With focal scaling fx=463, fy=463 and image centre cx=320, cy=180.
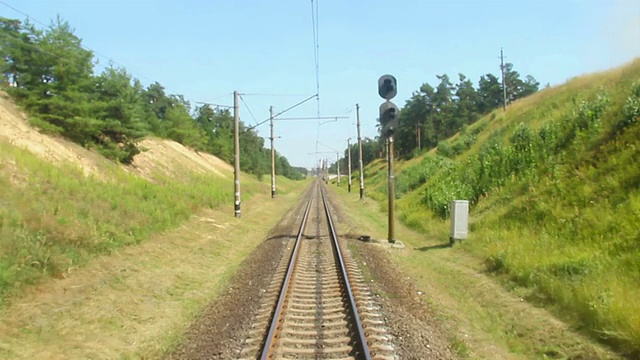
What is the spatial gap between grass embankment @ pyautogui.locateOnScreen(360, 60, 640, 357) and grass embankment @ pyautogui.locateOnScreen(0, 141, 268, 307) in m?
9.31

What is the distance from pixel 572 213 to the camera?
11633mm

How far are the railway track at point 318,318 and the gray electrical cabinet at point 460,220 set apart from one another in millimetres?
4416

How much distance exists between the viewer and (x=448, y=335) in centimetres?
719

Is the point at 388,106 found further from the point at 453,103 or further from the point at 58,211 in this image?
the point at 453,103

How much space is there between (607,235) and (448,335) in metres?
4.85

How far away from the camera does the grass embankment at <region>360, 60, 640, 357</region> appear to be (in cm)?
746

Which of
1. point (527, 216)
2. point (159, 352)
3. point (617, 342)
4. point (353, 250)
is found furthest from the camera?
point (353, 250)

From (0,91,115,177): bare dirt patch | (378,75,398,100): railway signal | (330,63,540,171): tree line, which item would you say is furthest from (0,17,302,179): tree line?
(330,63,540,171): tree line

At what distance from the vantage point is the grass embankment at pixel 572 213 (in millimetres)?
7457

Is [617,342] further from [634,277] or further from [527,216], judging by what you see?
[527,216]

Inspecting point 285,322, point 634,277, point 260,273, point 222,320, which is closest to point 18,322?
point 222,320

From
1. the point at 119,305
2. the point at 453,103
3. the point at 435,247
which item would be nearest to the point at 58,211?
the point at 119,305

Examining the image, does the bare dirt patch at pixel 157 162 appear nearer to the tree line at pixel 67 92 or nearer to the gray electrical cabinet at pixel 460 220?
the tree line at pixel 67 92

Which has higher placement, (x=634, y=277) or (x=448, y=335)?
(x=634, y=277)
